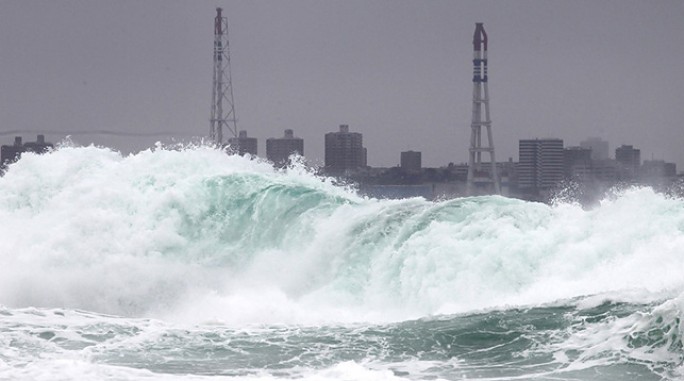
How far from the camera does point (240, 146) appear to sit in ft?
178

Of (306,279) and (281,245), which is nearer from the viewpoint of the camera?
(306,279)

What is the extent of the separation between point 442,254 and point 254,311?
371 centimetres

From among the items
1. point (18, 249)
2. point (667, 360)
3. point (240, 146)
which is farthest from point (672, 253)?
point (240, 146)

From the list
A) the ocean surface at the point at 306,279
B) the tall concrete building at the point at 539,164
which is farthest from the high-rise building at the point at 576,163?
the ocean surface at the point at 306,279

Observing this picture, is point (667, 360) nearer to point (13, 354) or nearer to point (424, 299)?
point (424, 299)

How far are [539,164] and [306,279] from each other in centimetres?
2906

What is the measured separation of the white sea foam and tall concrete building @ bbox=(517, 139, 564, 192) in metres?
20.9

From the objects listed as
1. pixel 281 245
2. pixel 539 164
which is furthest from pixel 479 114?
pixel 281 245

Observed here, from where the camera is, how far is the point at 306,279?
24.1 meters

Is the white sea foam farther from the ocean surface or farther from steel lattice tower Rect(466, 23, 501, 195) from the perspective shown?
steel lattice tower Rect(466, 23, 501, 195)

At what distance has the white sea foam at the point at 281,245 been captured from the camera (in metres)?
21.2

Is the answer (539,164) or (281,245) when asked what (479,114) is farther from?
(281,245)


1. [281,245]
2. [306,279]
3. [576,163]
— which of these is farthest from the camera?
[576,163]

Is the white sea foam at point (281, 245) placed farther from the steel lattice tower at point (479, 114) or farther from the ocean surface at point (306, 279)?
the steel lattice tower at point (479, 114)
